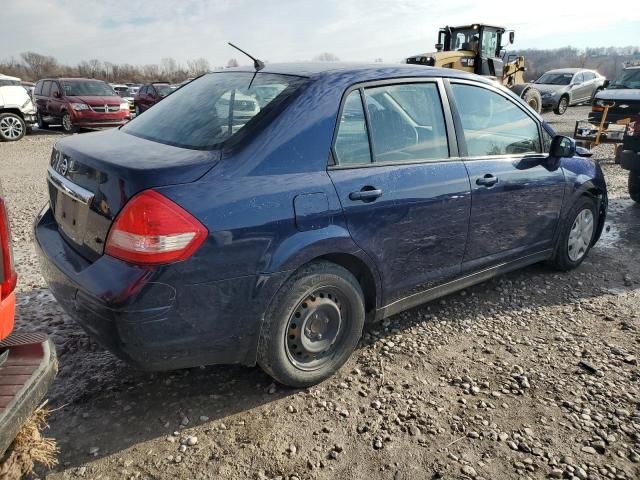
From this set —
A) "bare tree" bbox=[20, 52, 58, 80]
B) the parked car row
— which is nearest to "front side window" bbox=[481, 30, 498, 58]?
the parked car row

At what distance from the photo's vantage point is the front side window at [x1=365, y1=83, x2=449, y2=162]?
295 cm

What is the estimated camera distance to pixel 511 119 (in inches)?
150

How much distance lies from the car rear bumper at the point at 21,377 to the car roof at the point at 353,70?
1.92 m

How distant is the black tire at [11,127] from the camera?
13.0 metres

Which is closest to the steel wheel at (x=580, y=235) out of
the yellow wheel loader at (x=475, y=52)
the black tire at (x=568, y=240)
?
the black tire at (x=568, y=240)

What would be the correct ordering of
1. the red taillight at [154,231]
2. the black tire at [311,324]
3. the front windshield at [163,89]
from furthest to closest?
the front windshield at [163,89] → the black tire at [311,324] → the red taillight at [154,231]

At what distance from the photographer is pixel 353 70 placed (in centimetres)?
298

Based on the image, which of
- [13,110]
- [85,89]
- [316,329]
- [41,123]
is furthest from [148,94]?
[316,329]

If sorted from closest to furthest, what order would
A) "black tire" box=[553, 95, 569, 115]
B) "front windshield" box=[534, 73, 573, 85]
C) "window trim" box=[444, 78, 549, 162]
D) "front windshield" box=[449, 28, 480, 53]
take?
1. "window trim" box=[444, 78, 549, 162]
2. "front windshield" box=[449, 28, 480, 53]
3. "black tire" box=[553, 95, 569, 115]
4. "front windshield" box=[534, 73, 573, 85]

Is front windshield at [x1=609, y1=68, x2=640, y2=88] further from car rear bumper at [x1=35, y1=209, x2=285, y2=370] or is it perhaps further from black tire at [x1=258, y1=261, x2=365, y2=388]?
car rear bumper at [x1=35, y1=209, x2=285, y2=370]

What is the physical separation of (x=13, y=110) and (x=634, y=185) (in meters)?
14.3

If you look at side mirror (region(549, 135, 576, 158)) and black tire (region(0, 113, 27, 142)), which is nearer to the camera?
side mirror (region(549, 135, 576, 158))

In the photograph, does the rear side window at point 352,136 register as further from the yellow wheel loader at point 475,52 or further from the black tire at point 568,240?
the yellow wheel loader at point 475,52

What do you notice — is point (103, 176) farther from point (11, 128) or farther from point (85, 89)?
point (85, 89)
